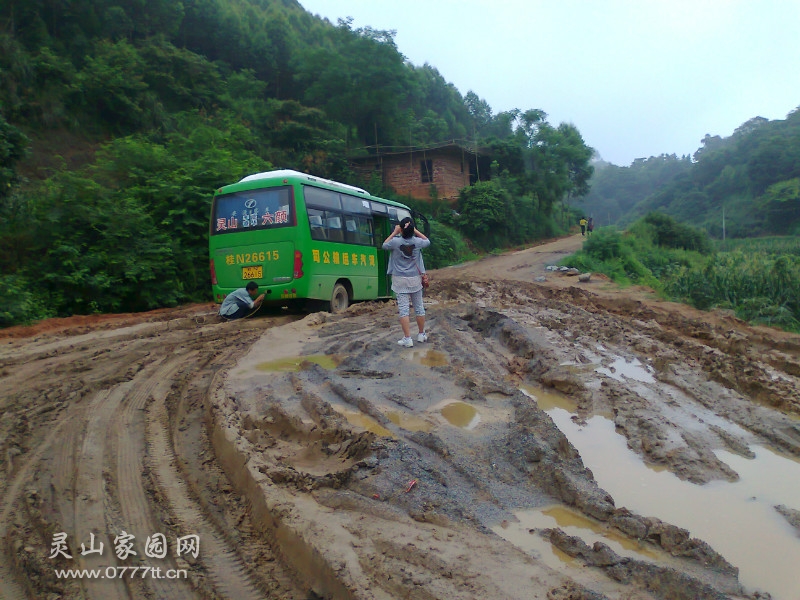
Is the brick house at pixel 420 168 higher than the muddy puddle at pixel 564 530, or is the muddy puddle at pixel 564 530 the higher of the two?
the brick house at pixel 420 168

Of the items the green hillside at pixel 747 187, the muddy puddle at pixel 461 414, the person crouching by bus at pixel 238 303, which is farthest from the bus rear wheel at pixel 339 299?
the green hillside at pixel 747 187

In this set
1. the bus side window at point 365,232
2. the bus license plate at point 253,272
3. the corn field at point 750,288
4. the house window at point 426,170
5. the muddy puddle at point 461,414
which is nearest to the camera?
the muddy puddle at point 461,414

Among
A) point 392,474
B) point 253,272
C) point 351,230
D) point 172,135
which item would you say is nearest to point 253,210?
point 253,272

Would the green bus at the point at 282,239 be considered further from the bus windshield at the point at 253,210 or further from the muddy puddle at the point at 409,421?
the muddy puddle at the point at 409,421

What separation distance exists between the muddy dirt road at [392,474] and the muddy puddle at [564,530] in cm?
1

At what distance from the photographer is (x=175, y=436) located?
400 centimetres

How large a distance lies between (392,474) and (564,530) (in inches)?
36.8

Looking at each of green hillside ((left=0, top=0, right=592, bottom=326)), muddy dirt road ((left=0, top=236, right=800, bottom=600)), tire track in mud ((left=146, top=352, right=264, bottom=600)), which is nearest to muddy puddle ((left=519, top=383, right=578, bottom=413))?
muddy dirt road ((left=0, top=236, right=800, bottom=600))

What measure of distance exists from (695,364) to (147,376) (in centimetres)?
610

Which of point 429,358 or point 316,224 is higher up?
point 316,224

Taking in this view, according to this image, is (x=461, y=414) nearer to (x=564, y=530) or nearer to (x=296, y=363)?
(x=564, y=530)

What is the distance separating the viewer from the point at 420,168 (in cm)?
3491

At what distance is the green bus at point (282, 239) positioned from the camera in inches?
391

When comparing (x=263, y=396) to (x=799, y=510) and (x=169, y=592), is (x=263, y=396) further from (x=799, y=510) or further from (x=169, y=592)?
(x=799, y=510)
